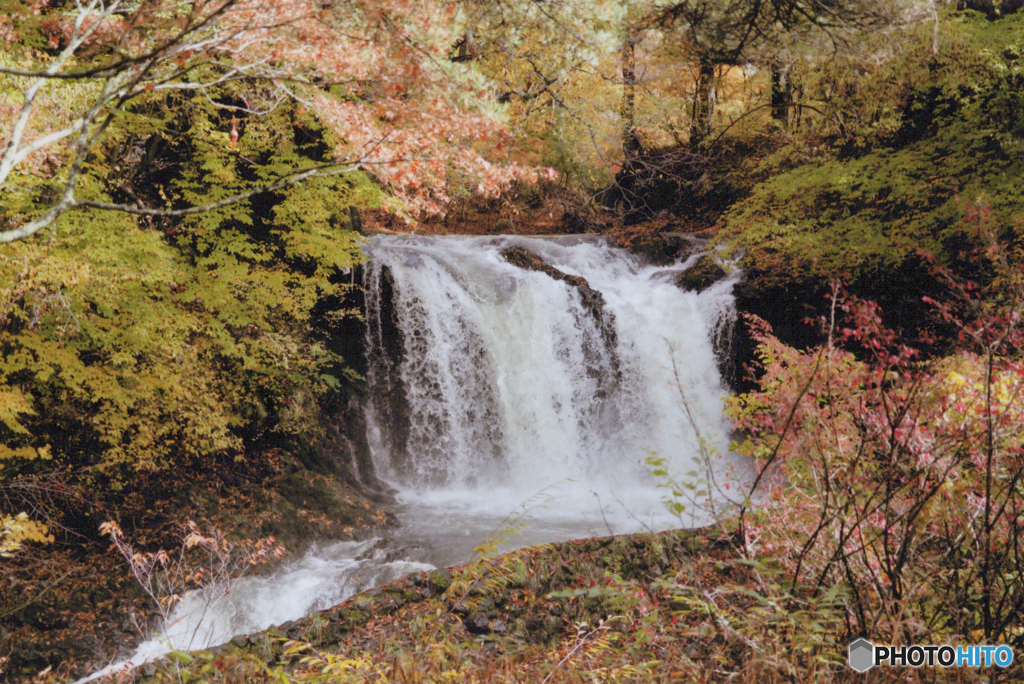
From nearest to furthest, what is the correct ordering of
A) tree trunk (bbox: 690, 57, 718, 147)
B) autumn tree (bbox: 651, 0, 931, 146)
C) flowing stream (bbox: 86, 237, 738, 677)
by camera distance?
1. autumn tree (bbox: 651, 0, 931, 146)
2. flowing stream (bbox: 86, 237, 738, 677)
3. tree trunk (bbox: 690, 57, 718, 147)

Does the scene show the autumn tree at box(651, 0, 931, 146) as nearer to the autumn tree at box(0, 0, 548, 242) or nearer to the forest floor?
the autumn tree at box(0, 0, 548, 242)

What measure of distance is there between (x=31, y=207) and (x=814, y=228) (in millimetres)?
11042

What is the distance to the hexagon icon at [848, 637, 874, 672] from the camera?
2064mm

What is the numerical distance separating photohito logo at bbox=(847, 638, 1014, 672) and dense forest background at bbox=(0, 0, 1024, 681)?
43 cm

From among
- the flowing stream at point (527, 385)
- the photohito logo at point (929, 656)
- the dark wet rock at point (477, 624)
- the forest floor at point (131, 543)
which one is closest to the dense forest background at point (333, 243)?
the forest floor at point (131, 543)

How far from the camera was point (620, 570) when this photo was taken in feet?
19.6

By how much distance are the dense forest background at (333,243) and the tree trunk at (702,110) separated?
3890 millimetres

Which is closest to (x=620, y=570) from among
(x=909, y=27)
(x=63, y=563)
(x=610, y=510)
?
(x=610, y=510)

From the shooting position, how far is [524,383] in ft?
33.3

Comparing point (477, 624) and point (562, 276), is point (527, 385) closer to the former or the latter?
point (562, 276)

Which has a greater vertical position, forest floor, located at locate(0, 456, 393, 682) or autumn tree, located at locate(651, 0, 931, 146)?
autumn tree, located at locate(651, 0, 931, 146)

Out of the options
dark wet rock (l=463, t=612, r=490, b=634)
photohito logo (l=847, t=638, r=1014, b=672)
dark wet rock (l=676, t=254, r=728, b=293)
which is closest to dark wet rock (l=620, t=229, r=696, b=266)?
dark wet rock (l=676, t=254, r=728, b=293)

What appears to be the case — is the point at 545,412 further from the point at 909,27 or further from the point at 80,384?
the point at 909,27

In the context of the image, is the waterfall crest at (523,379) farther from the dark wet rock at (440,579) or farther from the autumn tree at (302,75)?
the autumn tree at (302,75)
